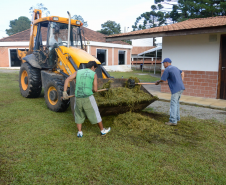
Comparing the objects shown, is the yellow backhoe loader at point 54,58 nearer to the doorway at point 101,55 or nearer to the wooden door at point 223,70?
the wooden door at point 223,70

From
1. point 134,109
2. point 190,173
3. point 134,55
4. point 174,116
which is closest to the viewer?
point 190,173

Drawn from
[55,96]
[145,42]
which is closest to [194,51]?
[55,96]

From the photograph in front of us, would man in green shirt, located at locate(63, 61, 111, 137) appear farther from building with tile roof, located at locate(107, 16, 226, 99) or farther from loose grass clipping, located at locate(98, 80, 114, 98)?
building with tile roof, located at locate(107, 16, 226, 99)

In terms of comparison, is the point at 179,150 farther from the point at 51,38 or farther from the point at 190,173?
the point at 51,38

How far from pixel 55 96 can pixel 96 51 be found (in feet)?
66.0

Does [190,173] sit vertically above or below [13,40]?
below

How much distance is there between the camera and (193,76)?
9562 mm

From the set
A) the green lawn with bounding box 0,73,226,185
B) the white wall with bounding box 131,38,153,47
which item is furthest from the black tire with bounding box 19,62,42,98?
the white wall with bounding box 131,38,153,47

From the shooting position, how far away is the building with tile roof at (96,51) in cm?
2527

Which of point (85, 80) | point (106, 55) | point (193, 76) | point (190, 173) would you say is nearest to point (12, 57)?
point (106, 55)

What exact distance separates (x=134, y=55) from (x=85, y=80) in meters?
41.0

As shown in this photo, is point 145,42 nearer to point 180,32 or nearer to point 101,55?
point 101,55

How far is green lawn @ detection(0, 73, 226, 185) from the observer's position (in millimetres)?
3270

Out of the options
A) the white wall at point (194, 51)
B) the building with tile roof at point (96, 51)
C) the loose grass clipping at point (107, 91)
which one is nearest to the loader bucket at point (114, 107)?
the loose grass clipping at point (107, 91)
